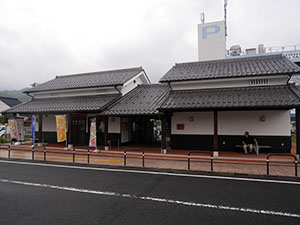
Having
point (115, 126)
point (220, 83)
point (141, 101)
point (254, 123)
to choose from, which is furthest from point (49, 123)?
point (254, 123)

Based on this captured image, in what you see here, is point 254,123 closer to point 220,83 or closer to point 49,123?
point 220,83

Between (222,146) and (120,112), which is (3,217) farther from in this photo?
(222,146)

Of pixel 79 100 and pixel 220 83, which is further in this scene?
pixel 79 100

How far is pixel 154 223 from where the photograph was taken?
12.9ft

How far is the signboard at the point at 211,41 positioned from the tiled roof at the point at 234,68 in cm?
2069

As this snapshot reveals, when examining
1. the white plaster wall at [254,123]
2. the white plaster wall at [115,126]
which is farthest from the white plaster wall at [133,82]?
the white plaster wall at [254,123]

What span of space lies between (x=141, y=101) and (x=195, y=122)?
4.23 m

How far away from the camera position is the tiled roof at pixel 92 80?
52.4 ft

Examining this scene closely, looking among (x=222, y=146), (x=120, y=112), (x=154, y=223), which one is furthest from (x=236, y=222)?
(x=120, y=112)

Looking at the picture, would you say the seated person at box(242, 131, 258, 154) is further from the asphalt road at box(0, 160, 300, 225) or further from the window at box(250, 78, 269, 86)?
the asphalt road at box(0, 160, 300, 225)

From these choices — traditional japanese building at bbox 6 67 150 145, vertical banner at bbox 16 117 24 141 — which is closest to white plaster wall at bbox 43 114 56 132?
traditional japanese building at bbox 6 67 150 145

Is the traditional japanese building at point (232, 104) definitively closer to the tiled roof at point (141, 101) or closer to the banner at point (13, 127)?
the tiled roof at point (141, 101)

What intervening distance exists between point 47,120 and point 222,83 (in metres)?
15.5

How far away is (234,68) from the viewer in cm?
1316
